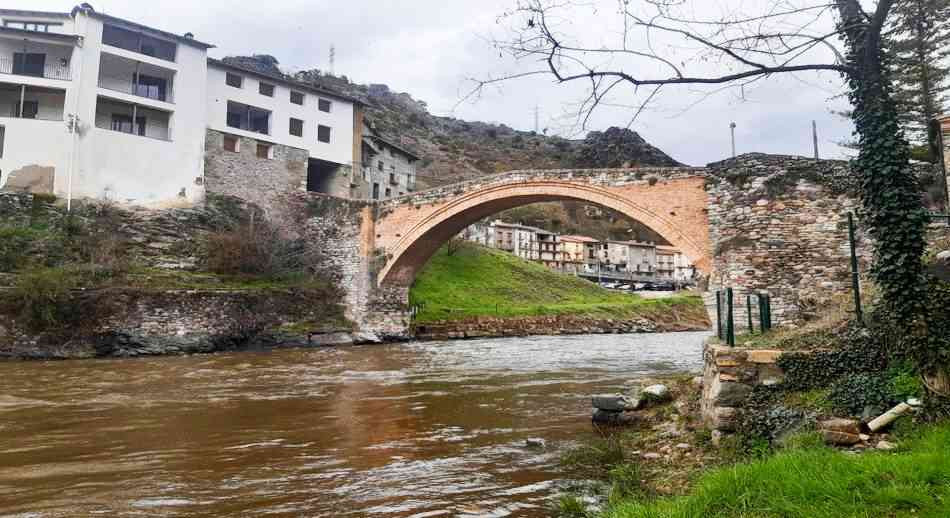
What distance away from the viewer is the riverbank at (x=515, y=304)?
29.7 metres

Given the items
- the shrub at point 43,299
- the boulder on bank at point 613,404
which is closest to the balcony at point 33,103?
the shrub at point 43,299

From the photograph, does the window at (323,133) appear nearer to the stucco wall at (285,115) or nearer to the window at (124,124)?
the stucco wall at (285,115)

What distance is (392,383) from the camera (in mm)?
12531

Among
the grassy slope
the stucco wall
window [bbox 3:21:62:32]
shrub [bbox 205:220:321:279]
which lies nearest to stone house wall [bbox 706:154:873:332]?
the grassy slope

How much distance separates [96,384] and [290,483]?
9750mm

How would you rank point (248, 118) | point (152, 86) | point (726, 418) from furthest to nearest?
point (248, 118)
point (152, 86)
point (726, 418)

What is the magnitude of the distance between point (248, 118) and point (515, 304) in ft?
60.4

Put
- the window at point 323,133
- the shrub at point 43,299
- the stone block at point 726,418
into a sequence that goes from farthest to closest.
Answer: the window at point 323,133, the shrub at point 43,299, the stone block at point 726,418

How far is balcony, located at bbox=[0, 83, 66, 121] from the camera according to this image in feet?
88.5

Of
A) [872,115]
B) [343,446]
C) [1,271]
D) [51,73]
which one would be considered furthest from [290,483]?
[51,73]

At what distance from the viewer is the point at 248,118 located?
32.0m

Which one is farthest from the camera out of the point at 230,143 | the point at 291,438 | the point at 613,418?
the point at 230,143

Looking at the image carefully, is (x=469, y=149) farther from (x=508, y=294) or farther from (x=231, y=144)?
(x=231, y=144)

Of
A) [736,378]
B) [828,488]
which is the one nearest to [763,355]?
[736,378]
